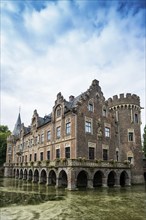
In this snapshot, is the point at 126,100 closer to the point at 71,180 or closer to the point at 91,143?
the point at 91,143

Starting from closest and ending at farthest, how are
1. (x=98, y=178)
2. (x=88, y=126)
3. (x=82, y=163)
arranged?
(x=82, y=163) < (x=98, y=178) < (x=88, y=126)

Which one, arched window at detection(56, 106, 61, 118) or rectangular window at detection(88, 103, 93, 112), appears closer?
rectangular window at detection(88, 103, 93, 112)

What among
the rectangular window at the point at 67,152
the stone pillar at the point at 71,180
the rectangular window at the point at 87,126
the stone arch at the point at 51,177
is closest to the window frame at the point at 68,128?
the rectangular window at the point at 67,152

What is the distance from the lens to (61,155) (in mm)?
31562

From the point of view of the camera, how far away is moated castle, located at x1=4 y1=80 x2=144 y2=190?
90.8ft

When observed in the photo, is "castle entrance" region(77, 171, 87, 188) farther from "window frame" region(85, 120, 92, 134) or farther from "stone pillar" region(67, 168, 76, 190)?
"window frame" region(85, 120, 92, 134)

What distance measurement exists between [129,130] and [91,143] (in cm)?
894

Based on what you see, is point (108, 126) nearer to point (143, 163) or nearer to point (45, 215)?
point (143, 163)

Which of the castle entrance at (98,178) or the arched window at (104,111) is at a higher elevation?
the arched window at (104,111)

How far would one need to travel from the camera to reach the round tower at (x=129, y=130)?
114 feet

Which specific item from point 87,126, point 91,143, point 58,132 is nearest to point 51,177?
point 58,132

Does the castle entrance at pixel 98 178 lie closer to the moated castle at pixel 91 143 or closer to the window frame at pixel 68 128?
the moated castle at pixel 91 143

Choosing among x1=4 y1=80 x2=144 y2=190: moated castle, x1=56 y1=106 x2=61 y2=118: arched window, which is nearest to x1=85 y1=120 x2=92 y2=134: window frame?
x1=4 y1=80 x2=144 y2=190: moated castle

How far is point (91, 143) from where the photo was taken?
100 ft
